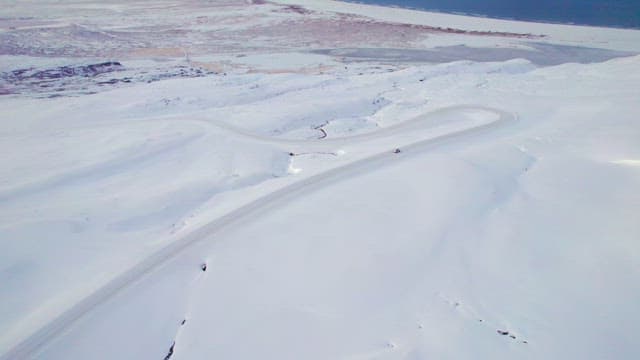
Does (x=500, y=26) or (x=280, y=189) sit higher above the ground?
(x=500, y=26)

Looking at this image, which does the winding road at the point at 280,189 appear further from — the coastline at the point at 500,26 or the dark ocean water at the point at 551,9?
the dark ocean water at the point at 551,9

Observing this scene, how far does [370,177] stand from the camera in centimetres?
955

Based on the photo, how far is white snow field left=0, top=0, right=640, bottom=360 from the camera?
580 cm

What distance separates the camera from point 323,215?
27.3 ft

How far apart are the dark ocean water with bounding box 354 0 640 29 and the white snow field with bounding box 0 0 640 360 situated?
44.8 feet

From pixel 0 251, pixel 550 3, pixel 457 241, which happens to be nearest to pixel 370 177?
pixel 457 241

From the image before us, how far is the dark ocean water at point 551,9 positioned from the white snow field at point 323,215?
44.8 feet

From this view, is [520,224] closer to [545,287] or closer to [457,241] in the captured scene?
[457,241]

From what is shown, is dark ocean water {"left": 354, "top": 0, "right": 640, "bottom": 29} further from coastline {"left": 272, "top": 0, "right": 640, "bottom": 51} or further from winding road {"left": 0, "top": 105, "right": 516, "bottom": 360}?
winding road {"left": 0, "top": 105, "right": 516, "bottom": 360}

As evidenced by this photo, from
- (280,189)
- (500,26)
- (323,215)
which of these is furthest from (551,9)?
(323,215)

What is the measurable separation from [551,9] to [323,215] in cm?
3048

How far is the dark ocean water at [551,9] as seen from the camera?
2930 cm

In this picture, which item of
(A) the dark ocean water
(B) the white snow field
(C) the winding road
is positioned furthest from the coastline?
(C) the winding road

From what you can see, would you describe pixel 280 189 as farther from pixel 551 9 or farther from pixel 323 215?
pixel 551 9
